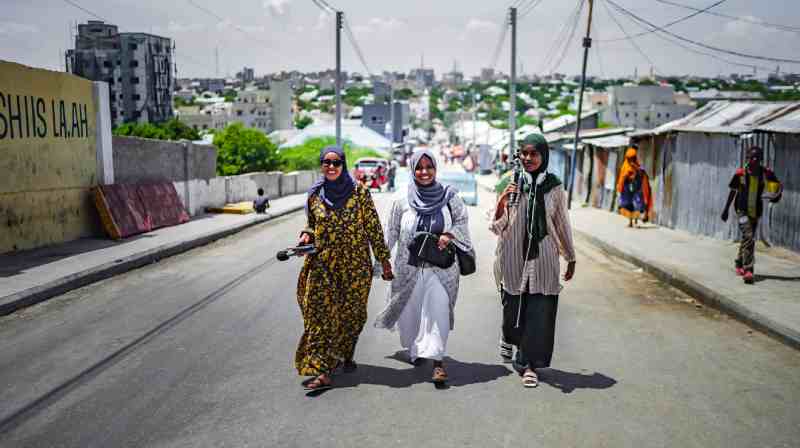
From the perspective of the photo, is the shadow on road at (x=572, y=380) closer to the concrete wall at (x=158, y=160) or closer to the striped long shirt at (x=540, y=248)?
the striped long shirt at (x=540, y=248)

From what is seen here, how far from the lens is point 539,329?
546cm

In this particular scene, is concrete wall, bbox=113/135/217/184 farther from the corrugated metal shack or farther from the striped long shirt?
the striped long shirt

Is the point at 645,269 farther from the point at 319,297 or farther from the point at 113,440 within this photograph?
the point at 113,440

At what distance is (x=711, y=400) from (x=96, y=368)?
459cm

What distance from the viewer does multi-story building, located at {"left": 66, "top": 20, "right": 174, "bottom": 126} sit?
403 feet

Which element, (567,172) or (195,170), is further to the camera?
(567,172)

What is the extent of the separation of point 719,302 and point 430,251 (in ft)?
15.8

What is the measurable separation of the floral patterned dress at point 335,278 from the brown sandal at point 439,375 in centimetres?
70

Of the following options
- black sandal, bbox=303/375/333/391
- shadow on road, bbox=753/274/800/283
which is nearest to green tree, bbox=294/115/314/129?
shadow on road, bbox=753/274/800/283

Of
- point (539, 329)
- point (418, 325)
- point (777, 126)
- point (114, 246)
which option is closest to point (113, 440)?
point (418, 325)

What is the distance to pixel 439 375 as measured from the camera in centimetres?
533

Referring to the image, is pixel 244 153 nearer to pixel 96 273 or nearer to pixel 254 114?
pixel 96 273

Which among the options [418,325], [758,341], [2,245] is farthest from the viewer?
[2,245]

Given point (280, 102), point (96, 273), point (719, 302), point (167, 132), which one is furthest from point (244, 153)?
point (280, 102)
